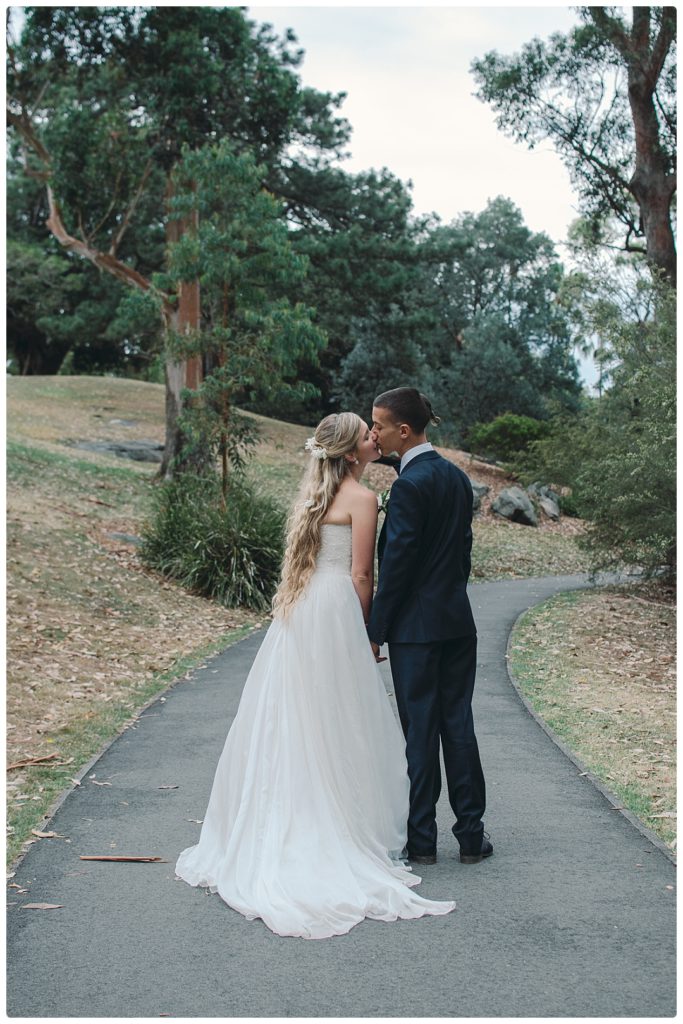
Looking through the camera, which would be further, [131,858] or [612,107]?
[612,107]

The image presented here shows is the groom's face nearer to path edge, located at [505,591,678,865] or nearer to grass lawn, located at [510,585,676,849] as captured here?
path edge, located at [505,591,678,865]

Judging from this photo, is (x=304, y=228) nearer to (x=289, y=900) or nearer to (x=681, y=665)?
(x=681, y=665)

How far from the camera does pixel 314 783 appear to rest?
16.8 ft

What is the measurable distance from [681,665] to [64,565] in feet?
34.1

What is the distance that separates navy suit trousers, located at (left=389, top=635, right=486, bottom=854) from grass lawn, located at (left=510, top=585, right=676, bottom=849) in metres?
1.25

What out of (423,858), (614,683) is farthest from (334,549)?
(614,683)

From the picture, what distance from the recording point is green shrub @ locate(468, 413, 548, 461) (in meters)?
35.4

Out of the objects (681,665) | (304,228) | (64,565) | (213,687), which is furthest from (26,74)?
(681,665)

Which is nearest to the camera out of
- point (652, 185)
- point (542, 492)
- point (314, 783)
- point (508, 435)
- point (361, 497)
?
point (314, 783)

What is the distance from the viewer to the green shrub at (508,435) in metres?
35.4

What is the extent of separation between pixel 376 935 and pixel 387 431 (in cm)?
245

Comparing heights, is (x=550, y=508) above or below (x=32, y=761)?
above

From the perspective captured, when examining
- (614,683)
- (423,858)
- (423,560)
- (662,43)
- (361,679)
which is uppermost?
(662,43)

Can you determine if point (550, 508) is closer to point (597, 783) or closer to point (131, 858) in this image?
point (597, 783)
